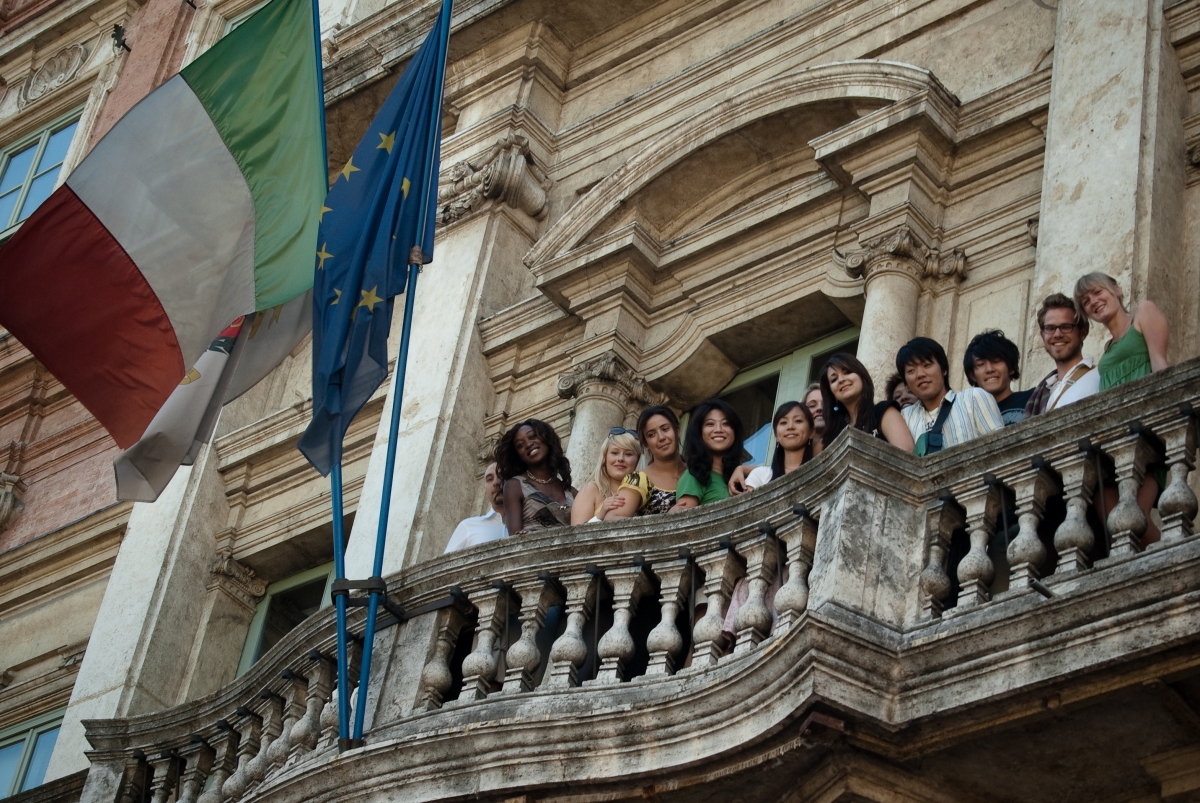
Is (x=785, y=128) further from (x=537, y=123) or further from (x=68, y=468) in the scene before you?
(x=68, y=468)

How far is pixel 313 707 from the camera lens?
9547 millimetres

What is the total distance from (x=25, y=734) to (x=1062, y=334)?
28.8ft

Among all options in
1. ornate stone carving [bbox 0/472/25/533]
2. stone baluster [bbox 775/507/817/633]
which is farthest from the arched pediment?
ornate stone carving [bbox 0/472/25/533]

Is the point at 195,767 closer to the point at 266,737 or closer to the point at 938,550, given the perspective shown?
the point at 266,737

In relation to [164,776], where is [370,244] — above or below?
above

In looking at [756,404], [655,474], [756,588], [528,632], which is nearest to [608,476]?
[655,474]

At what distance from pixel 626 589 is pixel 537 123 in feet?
21.3

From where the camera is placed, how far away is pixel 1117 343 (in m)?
8.14

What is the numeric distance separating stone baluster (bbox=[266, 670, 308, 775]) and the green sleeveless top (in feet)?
12.8

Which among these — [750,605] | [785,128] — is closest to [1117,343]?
[750,605]

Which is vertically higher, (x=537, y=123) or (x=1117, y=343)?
(x=537, y=123)

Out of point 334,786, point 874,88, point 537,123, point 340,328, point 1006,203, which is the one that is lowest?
point 334,786

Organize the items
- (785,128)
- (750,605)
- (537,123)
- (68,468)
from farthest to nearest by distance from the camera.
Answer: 1. (68,468)
2. (537,123)
3. (785,128)
4. (750,605)

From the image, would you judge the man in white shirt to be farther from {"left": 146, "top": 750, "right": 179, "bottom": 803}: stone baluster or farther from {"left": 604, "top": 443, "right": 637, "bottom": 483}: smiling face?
{"left": 146, "top": 750, "right": 179, "bottom": 803}: stone baluster
